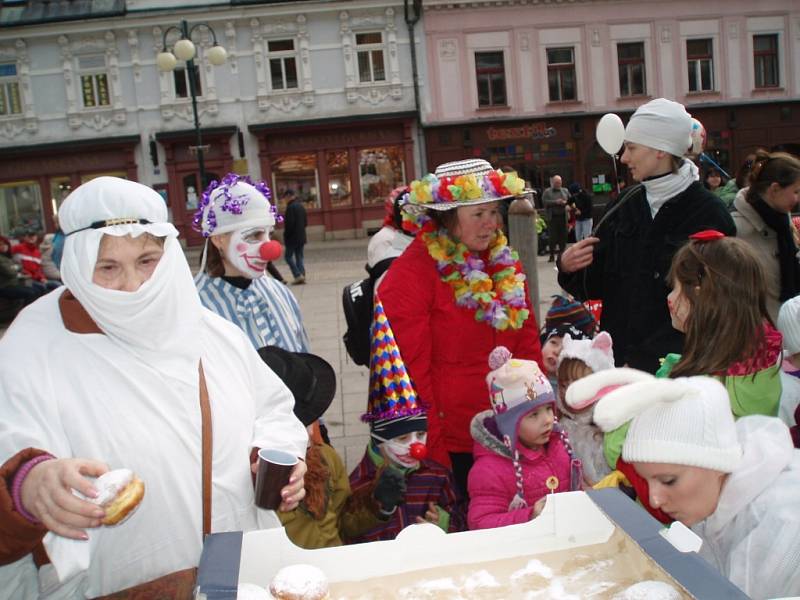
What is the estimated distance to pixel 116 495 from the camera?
145 centimetres

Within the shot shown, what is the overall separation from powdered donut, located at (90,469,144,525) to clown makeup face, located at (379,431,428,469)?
5.18 ft

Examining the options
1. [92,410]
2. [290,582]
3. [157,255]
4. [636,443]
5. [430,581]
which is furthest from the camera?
[157,255]

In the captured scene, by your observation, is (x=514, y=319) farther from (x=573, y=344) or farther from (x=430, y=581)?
(x=430, y=581)

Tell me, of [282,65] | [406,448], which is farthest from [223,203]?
[282,65]

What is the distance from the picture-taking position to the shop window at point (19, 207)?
24281 millimetres

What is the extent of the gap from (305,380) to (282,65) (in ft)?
75.4

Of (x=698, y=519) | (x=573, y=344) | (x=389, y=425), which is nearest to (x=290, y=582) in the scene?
(x=698, y=519)

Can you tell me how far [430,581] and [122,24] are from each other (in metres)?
25.4

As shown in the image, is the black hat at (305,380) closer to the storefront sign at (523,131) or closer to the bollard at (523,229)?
the bollard at (523,229)

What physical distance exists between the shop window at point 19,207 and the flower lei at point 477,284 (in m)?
24.0

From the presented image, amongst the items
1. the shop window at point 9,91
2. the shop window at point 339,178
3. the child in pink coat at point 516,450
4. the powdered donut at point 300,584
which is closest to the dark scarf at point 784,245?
the child in pink coat at point 516,450

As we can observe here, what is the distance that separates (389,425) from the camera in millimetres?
3000

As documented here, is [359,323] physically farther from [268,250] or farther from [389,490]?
[389,490]

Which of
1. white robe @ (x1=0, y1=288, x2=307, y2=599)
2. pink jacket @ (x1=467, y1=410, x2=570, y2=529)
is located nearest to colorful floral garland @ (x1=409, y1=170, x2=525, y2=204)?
pink jacket @ (x1=467, y1=410, x2=570, y2=529)
